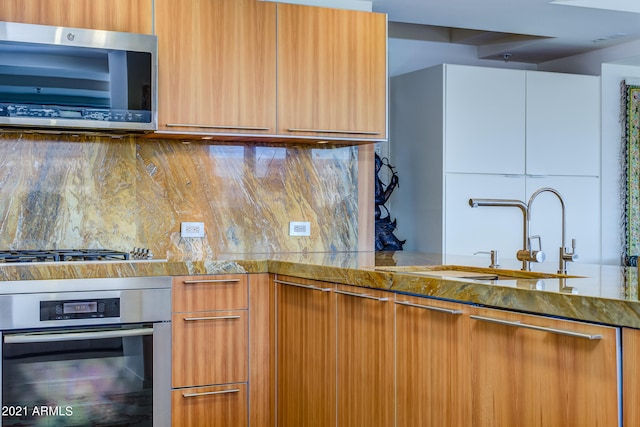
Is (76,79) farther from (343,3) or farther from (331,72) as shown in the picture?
(343,3)

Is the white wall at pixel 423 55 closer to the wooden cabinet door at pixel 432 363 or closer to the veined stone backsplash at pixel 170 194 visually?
the veined stone backsplash at pixel 170 194

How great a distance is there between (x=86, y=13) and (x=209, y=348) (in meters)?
1.55

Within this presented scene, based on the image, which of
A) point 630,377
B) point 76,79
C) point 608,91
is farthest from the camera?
point 608,91

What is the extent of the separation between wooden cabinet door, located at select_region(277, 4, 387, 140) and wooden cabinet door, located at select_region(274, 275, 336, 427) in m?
0.91

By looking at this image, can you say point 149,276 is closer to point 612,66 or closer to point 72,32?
point 72,32

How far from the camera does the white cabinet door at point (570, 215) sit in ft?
16.8

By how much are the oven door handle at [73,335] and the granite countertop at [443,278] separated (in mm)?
218

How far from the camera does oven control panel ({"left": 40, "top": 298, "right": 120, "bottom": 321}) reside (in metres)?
3.07

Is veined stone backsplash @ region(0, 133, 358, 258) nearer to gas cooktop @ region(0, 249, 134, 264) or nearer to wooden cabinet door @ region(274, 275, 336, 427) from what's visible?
gas cooktop @ region(0, 249, 134, 264)

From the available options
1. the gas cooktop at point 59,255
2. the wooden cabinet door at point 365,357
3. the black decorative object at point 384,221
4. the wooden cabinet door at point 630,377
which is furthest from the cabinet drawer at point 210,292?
the wooden cabinet door at point 630,377

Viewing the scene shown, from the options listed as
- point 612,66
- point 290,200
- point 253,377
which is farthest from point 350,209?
point 612,66

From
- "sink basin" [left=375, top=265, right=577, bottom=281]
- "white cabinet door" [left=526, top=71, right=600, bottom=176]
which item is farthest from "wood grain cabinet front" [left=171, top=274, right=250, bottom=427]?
"white cabinet door" [left=526, top=71, right=600, bottom=176]

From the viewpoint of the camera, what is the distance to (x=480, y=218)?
4.91 m

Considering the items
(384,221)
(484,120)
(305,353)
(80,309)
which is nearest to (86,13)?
(80,309)
